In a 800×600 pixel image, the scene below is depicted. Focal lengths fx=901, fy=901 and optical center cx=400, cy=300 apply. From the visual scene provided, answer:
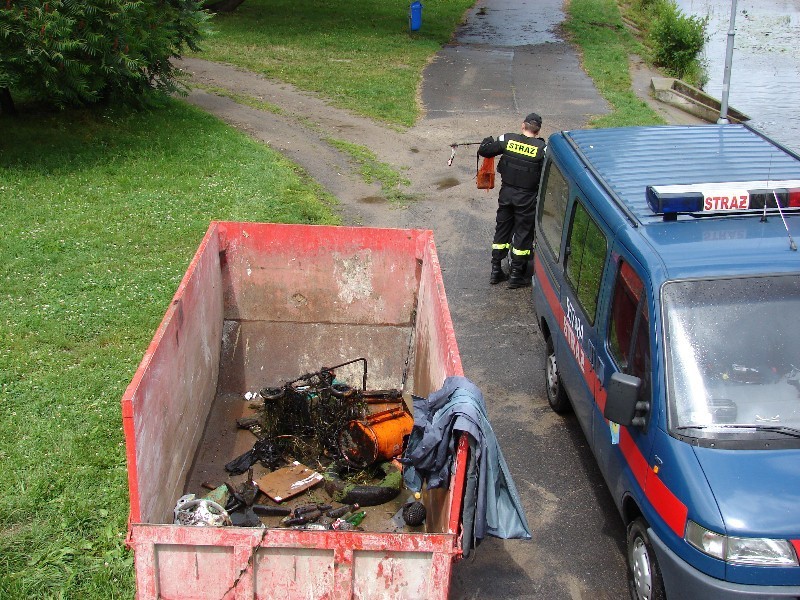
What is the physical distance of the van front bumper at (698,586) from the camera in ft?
14.3

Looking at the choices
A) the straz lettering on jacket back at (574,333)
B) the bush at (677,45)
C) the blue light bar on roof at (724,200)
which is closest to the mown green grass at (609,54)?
the bush at (677,45)

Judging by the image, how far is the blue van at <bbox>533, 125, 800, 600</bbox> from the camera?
446 cm

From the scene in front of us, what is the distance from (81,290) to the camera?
9539 millimetres

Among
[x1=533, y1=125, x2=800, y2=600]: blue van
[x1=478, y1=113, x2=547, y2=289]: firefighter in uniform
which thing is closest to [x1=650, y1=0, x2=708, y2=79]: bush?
[x1=478, y1=113, x2=547, y2=289]: firefighter in uniform

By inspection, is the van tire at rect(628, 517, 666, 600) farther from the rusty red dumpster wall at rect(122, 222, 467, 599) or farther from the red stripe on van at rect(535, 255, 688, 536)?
the rusty red dumpster wall at rect(122, 222, 467, 599)

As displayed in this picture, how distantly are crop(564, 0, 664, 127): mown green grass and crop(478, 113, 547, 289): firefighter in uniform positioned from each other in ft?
23.6

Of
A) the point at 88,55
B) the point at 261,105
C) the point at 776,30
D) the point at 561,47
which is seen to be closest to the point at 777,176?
the point at 88,55

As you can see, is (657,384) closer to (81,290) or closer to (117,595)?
(117,595)

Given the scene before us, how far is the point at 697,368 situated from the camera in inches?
198

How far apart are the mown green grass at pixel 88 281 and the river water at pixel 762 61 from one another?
10.8 m

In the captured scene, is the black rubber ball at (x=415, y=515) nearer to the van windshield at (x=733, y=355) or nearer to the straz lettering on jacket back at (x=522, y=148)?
the van windshield at (x=733, y=355)

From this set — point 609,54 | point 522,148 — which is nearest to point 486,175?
point 522,148

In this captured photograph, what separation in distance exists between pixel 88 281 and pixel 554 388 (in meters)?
5.16

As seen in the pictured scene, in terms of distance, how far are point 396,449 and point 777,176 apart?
342cm
